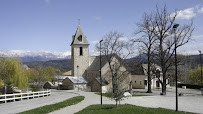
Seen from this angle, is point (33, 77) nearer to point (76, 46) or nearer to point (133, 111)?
point (76, 46)

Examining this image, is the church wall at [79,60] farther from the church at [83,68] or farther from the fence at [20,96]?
the fence at [20,96]

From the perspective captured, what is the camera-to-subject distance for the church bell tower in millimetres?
59344

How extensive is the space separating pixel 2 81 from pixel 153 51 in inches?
1032

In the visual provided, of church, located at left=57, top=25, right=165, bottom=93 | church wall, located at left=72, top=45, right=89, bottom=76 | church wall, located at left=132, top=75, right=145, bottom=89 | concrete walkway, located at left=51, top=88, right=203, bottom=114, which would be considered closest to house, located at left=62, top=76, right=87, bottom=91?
church, located at left=57, top=25, right=165, bottom=93

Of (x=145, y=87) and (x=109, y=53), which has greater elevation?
(x=109, y=53)

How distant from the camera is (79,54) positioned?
59656 mm

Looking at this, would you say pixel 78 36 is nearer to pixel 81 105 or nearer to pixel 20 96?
pixel 20 96

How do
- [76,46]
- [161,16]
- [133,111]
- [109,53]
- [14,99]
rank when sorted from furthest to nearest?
[76,46]
[109,53]
[161,16]
[14,99]
[133,111]

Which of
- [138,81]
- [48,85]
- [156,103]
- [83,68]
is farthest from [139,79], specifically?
[156,103]

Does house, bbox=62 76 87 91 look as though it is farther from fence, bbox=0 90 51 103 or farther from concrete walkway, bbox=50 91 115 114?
concrete walkway, bbox=50 91 115 114

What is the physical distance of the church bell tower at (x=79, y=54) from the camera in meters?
59.3

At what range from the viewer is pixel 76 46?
5941 centimetres

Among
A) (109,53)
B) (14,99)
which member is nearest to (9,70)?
(14,99)

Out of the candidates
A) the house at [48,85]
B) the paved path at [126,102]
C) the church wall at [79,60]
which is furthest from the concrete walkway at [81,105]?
the house at [48,85]
